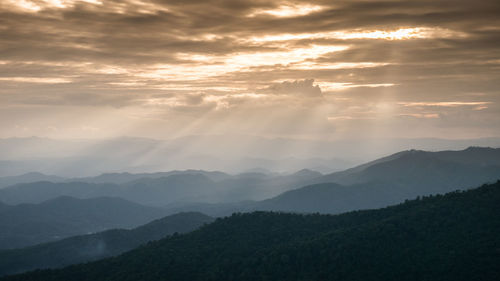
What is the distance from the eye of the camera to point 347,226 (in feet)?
392

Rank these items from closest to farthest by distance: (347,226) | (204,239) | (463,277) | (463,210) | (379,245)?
(463,277)
(379,245)
(463,210)
(347,226)
(204,239)

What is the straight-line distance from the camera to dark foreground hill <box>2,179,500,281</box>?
287 ft

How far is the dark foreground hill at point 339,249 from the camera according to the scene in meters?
87.4

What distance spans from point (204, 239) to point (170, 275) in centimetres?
2188

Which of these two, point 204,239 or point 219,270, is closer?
point 219,270

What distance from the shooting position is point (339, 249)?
98.9 metres

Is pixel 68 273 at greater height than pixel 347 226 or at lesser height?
lesser

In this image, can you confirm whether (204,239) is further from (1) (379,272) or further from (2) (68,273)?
(1) (379,272)

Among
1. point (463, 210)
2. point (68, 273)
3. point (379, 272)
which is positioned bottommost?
point (68, 273)

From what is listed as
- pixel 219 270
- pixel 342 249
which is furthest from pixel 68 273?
pixel 342 249

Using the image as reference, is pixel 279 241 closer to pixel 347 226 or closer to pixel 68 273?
pixel 347 226

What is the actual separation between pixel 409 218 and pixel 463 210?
38.2 feet

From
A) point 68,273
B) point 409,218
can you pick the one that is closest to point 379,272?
point 409,218

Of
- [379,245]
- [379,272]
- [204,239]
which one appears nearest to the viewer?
[379,272]
